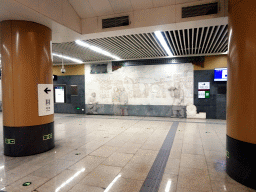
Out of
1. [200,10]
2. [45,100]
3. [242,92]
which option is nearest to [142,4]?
[200,10]

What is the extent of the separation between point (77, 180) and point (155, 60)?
26.2 feet

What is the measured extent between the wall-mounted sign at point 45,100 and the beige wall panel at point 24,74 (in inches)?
3.6

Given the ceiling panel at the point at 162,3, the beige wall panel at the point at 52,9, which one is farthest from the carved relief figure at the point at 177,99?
the beige wall panel at the point at 52,9

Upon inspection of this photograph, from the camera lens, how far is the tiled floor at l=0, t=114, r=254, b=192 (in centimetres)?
276

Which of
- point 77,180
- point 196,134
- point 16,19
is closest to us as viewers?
point 77,180

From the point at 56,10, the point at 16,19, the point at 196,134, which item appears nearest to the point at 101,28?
the point at 56,10

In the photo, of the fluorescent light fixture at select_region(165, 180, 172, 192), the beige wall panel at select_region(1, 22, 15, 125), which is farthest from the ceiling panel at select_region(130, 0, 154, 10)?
the fluorescent light fixture at select_region(165, 180, 172, 192)

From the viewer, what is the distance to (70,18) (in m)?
4.49

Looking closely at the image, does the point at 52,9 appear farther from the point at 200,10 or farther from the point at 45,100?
the point at 200,10

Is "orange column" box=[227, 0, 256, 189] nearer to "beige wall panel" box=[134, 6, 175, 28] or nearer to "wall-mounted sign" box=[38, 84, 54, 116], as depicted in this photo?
"beige wall panel" box=[134, 6, 175, 28]

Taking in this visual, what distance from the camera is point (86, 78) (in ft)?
37.2

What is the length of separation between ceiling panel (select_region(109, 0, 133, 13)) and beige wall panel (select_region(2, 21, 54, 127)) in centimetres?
188

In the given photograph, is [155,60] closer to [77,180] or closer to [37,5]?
[37,5]

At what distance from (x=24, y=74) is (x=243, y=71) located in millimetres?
4388
